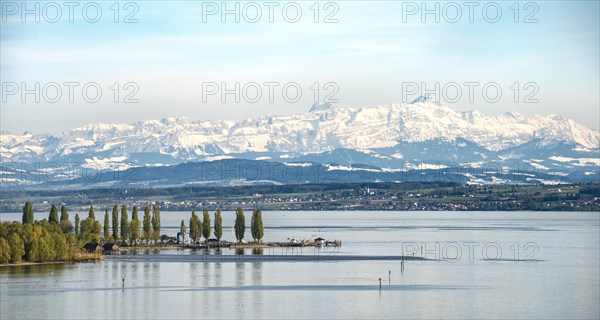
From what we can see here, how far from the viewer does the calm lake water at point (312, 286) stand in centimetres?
9419

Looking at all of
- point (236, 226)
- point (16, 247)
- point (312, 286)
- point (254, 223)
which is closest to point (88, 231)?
point (236, 226)

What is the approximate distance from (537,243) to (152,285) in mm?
85156

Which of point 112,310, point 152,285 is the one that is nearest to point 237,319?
point 112,310

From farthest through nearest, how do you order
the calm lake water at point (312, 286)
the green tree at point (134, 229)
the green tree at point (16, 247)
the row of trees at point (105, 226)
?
the green tree at point (134, 229) < the row of trees at point (105, 226) < the green tree at point (16, 247) < the calm lake water at point (312, 286)

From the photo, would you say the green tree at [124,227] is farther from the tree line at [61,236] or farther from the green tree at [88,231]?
the green tree at [88,231]

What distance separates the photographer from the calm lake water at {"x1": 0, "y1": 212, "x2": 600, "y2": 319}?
309 feet

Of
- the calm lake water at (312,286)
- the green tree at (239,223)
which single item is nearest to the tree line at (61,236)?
the green tree at (239,223)

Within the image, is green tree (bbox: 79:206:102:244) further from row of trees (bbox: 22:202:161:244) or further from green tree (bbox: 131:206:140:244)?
green tree (bbox: 131:206:140:244)

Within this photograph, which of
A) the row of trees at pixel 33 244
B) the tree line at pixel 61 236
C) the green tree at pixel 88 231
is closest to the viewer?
the row of trees at pixel 33 244

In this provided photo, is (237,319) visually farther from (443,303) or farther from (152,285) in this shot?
(152,285)

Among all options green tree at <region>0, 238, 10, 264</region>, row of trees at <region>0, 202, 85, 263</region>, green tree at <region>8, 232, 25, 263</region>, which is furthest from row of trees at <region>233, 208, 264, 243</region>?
green tree at <region>0, 238, 10, 264</region>

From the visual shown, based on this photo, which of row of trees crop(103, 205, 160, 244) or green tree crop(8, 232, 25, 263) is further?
row of trees crop(103, 205, 160, 244)

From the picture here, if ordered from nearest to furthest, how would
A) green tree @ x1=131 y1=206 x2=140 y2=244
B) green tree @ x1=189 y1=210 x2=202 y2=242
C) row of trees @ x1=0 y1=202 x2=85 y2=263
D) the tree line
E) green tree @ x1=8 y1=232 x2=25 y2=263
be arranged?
1. green tree @ x1=8 y1=232 x2=25 y2=263
2. row of trees @ x1=0 y1=202 x2=85 y2=263
3. the tree line
4. green tree @ x1=131 y1=206 x2=140 y2=244
5. green tree @ x1=189 y1=210 x2=202 y2=242

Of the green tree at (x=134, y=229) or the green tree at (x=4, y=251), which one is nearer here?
the green tree at (x=4, y=251)
